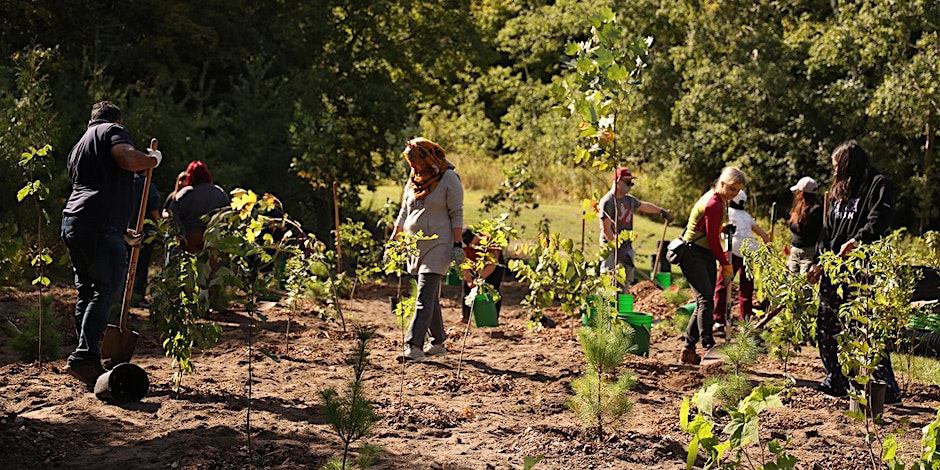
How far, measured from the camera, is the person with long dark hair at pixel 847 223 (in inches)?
243

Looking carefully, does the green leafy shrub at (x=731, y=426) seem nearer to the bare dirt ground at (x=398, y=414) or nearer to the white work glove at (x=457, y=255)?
the bare dirt ground at (x=398, y=414)

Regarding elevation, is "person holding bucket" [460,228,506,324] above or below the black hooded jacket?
below

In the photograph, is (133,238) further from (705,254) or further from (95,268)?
(705,254)

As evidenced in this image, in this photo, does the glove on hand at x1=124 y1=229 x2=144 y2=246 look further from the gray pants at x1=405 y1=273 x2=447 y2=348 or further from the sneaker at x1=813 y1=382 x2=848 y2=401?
the sneaker at x1=813 y1=382 x2=848 y2=401

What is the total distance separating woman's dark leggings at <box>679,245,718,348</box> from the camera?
292 inches

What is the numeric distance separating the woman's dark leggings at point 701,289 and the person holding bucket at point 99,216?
3.76 meters

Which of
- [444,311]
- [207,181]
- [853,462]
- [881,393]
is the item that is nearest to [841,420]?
[881,393]

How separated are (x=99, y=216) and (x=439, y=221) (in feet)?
7.59

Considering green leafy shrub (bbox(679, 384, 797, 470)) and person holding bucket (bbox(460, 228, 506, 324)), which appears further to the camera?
person holding bucket (bbox(460, 228, 506, 324))

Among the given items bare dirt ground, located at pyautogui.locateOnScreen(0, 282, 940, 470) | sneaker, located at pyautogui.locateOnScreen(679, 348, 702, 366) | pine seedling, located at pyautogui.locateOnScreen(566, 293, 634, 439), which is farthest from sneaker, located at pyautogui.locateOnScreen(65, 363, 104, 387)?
sneaker, located at pyautogui.locateOnScreen(679, 348, 702, 366)

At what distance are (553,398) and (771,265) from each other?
63.8 inches

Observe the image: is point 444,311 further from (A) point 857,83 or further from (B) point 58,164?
(A) point 857,83

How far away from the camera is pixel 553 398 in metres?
6.41

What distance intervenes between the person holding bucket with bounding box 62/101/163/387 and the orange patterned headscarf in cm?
187
